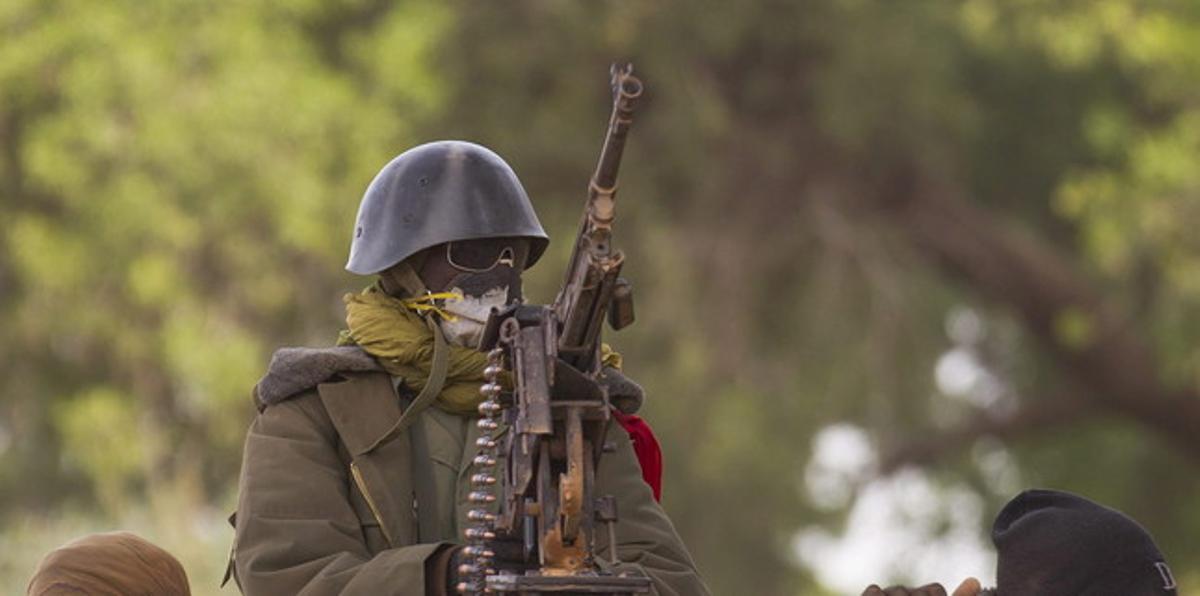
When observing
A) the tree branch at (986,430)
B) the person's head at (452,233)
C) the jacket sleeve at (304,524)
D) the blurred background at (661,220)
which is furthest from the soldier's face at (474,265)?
the tree branch at (986,430)

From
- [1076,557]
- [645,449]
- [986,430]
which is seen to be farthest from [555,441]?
[986,430]

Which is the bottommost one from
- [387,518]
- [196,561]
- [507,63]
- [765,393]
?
[387,518]

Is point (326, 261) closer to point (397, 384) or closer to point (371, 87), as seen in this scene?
point (371, 87)

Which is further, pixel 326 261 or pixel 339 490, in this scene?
pixel 326 261

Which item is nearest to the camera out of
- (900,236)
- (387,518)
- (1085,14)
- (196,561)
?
(387,518)

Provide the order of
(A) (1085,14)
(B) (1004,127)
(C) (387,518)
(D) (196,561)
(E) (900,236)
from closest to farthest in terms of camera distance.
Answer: (C) (387,518) → (D) (196,561) → (A) (1085,14) → (E) (900,236) → (B) (1004,127)

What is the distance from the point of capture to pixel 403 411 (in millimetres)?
6477

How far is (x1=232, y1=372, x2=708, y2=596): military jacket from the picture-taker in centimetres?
620

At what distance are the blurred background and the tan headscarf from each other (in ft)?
41.7

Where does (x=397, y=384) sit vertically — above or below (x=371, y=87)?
below

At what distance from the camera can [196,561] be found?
64.3 ft

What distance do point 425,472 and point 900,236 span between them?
16.2m

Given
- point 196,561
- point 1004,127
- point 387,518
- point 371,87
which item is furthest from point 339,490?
point 1004,127

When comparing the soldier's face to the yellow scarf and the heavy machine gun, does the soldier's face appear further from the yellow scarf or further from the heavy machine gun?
the heavy machine gun
